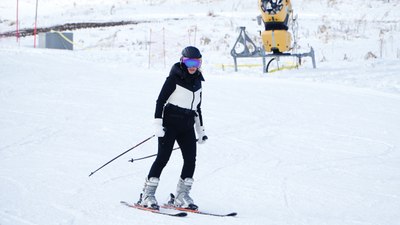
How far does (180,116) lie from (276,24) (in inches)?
502

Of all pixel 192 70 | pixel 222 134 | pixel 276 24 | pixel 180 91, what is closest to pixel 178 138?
pixel 180 91

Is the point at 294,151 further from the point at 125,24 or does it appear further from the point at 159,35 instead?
the point at 125,24

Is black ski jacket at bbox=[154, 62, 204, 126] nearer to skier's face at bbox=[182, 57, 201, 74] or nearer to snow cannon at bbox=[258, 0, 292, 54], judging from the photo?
skier's face at bbox=[182, 57, 201, 74]

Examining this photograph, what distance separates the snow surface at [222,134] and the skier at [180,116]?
345mm

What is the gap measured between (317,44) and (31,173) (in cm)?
1731

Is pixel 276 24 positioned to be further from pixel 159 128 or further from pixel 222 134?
pixel 159 128

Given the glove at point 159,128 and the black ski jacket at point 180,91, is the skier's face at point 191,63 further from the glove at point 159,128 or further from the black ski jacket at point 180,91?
the glove at point 159,128

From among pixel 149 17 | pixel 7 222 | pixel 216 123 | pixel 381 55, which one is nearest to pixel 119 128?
pixel 216 123

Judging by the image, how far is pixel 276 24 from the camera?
18.8 meters

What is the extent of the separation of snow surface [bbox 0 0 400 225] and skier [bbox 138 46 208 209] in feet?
1.13

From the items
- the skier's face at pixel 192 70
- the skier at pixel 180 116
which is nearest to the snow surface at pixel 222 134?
the skier at pixel 180 116

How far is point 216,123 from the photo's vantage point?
40.1ft

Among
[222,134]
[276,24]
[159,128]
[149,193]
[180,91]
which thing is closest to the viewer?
[159,128]

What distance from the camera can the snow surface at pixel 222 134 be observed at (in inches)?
272
